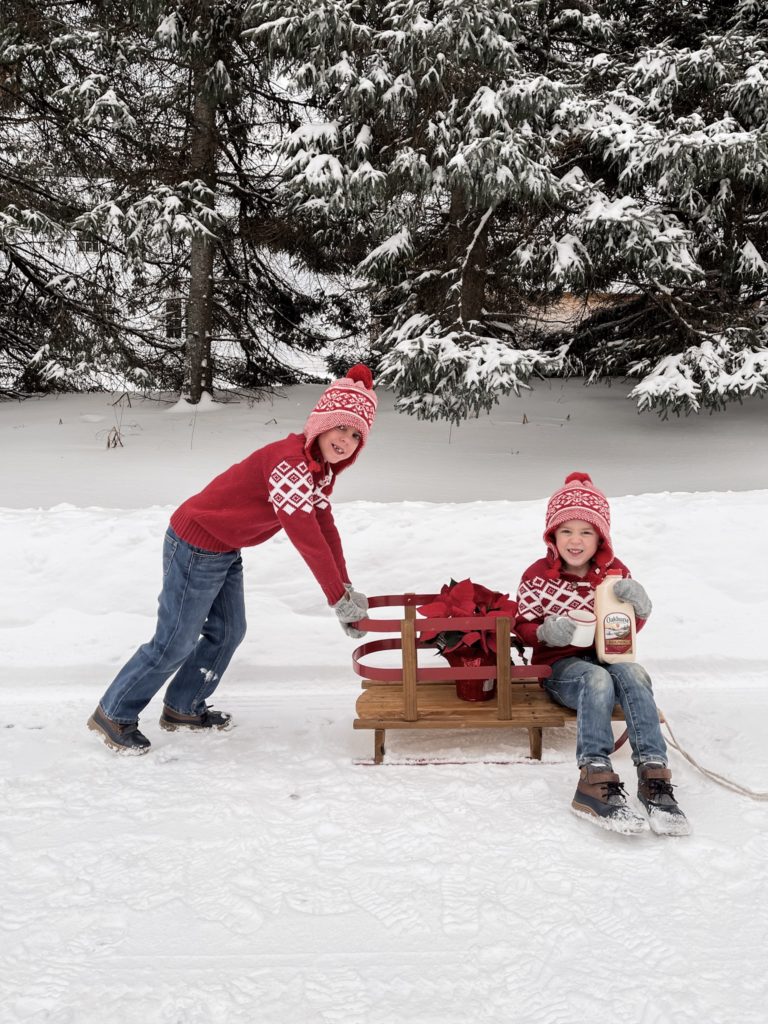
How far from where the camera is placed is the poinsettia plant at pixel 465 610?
3.16 meters

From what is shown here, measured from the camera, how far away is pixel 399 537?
5.07 metres

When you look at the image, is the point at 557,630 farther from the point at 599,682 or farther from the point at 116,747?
the point at 116,747

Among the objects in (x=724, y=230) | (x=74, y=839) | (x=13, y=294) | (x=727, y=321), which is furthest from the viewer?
(x=13, y=294)

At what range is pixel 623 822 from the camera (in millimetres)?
2533

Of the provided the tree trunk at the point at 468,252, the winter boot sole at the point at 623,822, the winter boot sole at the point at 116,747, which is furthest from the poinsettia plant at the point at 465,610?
the tree trunk at the point at 468,252

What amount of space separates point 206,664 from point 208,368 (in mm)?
6729

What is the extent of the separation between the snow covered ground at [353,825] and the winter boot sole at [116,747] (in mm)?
48

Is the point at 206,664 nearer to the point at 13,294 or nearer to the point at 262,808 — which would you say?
the point at 262,808

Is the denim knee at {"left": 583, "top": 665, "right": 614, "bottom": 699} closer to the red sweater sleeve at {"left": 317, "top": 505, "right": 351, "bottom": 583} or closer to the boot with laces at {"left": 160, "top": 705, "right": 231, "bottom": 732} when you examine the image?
the red sweater sleeve at {"left": 317, "top": 505, "right": 351, "bottom": 583}

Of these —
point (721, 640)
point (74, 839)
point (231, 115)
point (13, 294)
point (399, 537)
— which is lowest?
point (74, 839)

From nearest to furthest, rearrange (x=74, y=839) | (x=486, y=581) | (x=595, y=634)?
(x=74, y=839) < (x=595, y=634) < (x=486, y=581)

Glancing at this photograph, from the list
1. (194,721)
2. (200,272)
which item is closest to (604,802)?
(194,721)

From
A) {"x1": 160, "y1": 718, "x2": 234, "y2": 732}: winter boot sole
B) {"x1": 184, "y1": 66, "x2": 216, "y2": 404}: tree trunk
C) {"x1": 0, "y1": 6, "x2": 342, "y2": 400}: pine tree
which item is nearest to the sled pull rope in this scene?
{"x1": 160, "y1": 718, "x2": 234, "y2": 732}: winter boot sole

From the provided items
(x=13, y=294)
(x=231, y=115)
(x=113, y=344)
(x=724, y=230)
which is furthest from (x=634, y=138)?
(x=13, y=294)
